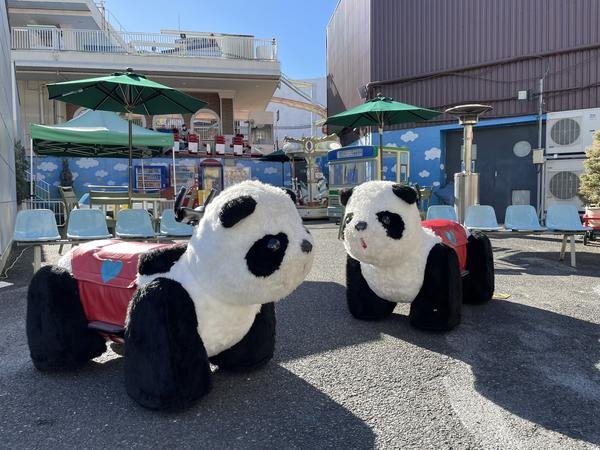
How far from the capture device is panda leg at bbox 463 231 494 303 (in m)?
4.34

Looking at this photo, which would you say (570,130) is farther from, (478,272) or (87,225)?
(87,225)

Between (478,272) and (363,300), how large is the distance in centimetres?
129

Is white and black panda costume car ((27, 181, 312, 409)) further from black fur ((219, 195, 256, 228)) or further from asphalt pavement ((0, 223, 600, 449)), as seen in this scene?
asphalt pavement ((0, 223, 600, 449))

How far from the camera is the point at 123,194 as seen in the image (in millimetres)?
8688

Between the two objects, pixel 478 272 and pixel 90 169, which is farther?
pixel 90 169

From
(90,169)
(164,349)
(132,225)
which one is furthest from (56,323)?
(90,169)

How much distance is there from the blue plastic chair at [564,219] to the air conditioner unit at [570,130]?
5.77 metres

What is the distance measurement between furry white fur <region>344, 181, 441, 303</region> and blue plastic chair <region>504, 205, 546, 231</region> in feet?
11.9

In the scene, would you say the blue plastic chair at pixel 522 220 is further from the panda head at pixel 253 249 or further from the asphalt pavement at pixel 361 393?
the panda head at pixel 253 249

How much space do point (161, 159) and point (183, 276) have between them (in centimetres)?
1411

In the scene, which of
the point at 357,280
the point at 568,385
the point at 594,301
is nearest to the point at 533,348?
the point at 568,385

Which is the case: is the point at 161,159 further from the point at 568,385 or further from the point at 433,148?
the point at 568,385

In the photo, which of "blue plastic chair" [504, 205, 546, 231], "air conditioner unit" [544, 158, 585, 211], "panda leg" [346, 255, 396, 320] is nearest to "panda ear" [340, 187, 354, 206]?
"panda leg" [346, 255, 396, 320]

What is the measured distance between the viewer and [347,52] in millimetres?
18594
